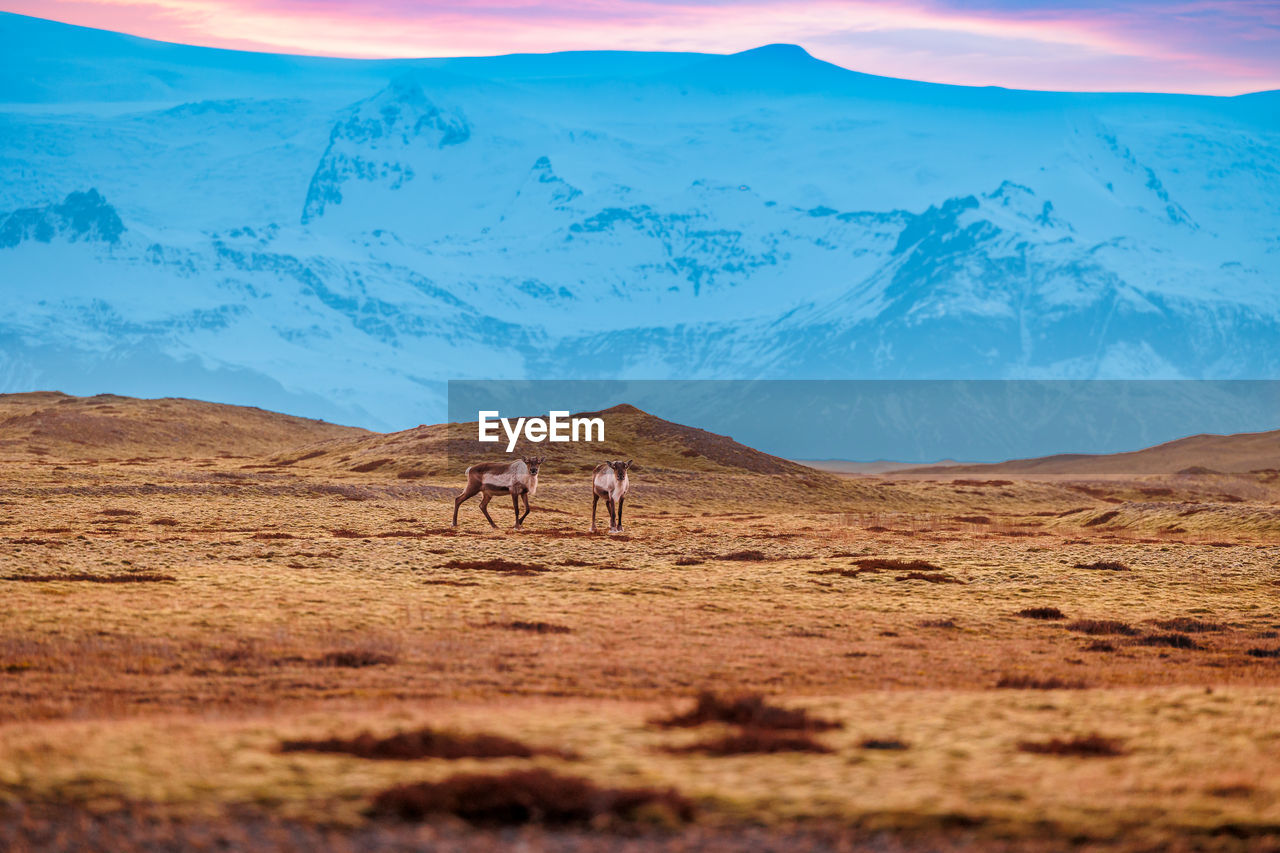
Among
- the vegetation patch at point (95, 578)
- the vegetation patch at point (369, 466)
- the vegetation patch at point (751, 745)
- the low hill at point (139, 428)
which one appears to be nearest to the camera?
the vegetation patch at point (751, 745)

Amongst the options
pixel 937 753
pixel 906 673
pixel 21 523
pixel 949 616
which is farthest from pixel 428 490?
pixel 937 753

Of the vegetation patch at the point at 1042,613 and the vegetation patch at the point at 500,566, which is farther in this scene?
the vegetation patch at the point at 500,566

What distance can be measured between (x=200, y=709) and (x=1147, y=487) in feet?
449

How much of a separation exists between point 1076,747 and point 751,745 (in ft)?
12.5

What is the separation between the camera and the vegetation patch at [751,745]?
44.6 feet

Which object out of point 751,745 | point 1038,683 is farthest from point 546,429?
point 751,745

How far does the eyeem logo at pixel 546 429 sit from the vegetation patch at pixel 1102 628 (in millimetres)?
85761

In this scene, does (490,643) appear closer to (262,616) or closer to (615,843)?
(262,616)

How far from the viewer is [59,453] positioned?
127m

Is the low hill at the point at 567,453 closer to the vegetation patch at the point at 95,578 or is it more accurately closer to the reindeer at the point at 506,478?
the reindeer at the point at 506,478

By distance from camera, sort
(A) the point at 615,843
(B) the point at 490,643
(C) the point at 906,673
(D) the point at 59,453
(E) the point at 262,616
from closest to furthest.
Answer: (A) the point at 615,843
(C) the point at 906,673
(B) the point at 490,643
(E) the point at 262,616
(D) the point at 59,453

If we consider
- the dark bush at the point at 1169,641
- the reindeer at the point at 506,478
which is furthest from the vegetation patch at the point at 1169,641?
the reindeer at the point at 506,478

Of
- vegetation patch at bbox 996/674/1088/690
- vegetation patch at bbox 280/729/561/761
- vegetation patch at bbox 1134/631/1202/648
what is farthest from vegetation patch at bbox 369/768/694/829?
vegetation patch at bbox 1134/631/1202/648

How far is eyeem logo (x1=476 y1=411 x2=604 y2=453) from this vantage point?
115 m
